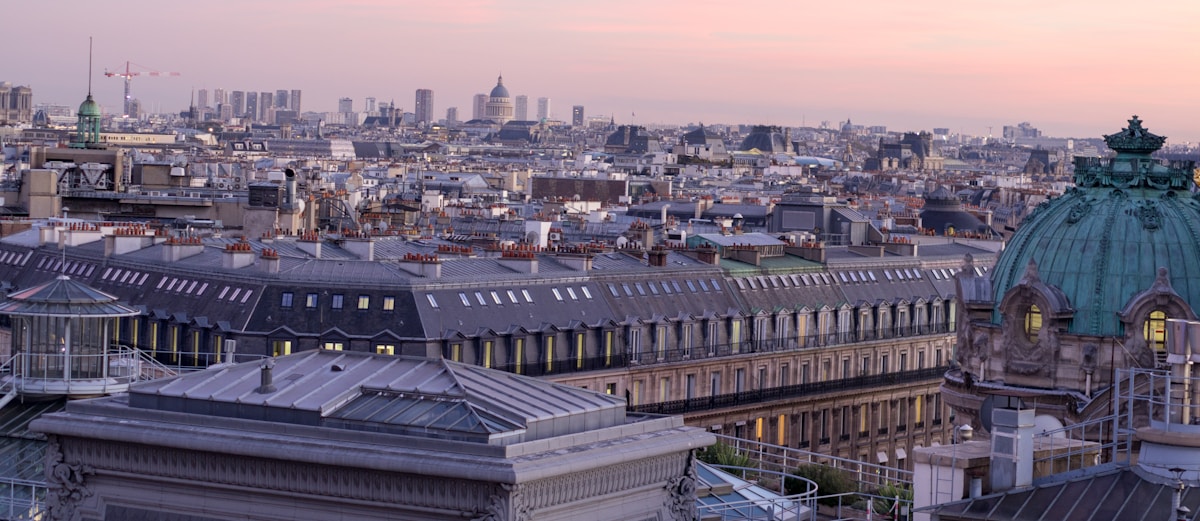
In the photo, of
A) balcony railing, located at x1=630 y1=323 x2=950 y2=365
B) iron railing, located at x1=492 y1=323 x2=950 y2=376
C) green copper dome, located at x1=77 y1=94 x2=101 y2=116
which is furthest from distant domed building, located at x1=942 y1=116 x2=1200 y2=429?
green copper dome, located at x1=77 y1=94 x2=101 y2=116

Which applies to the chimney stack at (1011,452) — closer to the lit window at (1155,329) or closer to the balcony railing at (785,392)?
the lit window at (1155,329)

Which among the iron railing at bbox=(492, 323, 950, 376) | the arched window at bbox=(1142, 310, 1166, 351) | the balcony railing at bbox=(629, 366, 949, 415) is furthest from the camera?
the balcony railing at bbox=(629, 366, 949, 415)

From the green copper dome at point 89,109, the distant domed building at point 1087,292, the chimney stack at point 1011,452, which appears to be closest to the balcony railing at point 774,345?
the distant domed building at point 1087,292

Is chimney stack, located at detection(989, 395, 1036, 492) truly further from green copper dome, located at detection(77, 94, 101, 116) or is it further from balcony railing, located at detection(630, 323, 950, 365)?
green copper dome, located at detection(77, 94, 101, 116)

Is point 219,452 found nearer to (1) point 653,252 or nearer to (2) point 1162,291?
(2) point 1162,291

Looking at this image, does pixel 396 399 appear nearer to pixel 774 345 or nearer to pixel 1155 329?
pixel 1155 329

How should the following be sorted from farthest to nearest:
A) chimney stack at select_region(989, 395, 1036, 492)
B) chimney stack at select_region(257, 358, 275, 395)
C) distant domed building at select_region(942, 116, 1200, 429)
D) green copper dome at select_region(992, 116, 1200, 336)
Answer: green copper dome at select_region(992, 116, 1200, 336) < distant domed building at select_region(942, 116, 1200, 429) < chimney stack at select_region(989, 395, 1036, 492) < chimney stack at select_region(257, 358, 275, 395)
